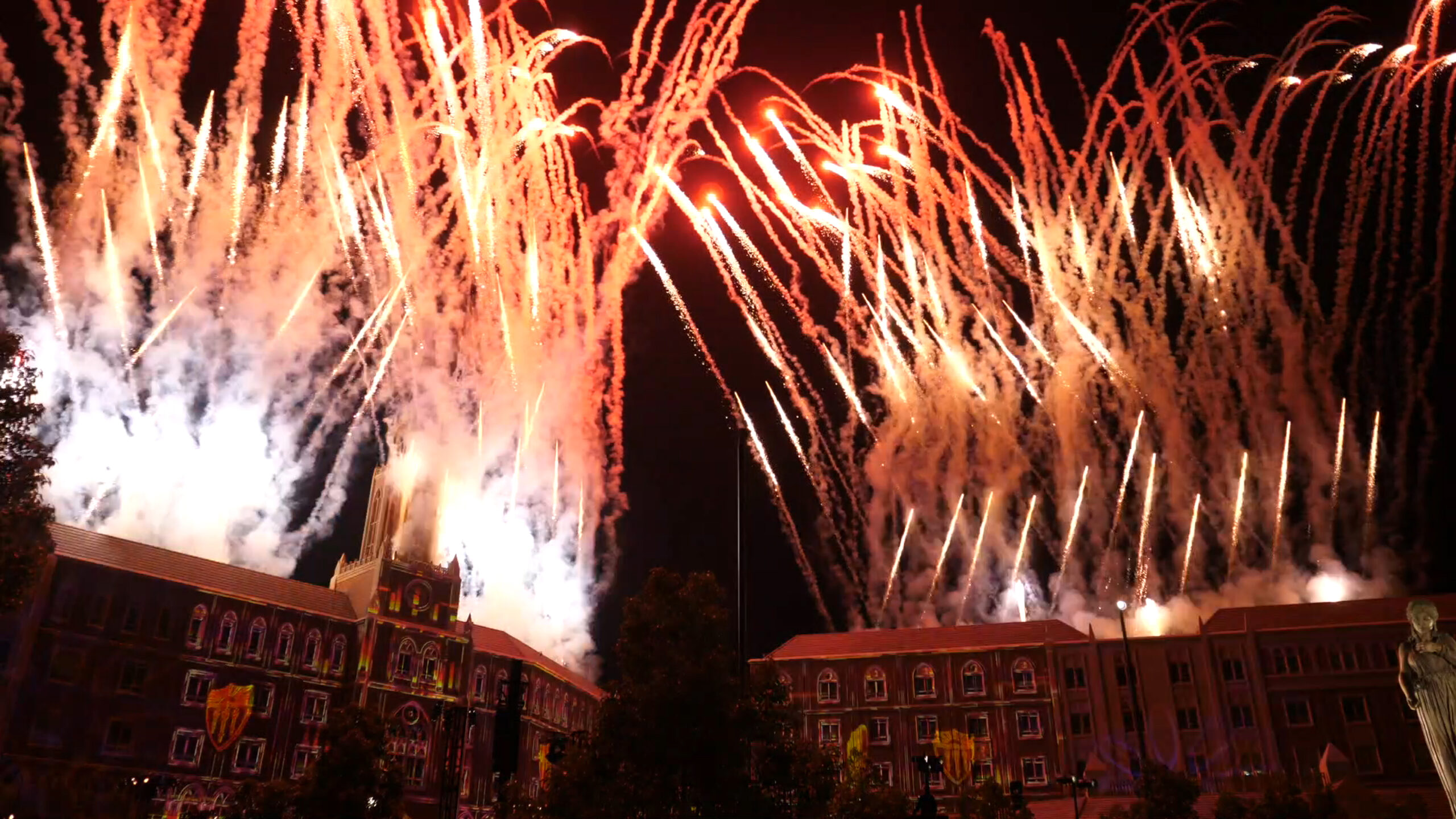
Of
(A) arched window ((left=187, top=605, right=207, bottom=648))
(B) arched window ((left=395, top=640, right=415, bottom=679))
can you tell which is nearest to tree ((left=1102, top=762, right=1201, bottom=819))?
(B) arched window ((left=395, top=640, right=415, bottom=679))

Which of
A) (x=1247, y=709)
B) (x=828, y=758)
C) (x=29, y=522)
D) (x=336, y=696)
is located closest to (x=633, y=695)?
(x=828, y=758)

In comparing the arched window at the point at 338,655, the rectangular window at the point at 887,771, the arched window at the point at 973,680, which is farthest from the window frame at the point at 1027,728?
the arched window at the point at 338,655

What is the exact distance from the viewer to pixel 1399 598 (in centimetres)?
6544

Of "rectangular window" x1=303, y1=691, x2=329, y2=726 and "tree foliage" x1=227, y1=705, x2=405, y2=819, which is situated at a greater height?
"rectangular window" x1=303, y1=691, x2=329, y2=726

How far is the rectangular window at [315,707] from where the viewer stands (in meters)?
63.6

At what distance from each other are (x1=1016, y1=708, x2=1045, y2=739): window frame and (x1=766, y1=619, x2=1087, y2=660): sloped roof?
4.54 m

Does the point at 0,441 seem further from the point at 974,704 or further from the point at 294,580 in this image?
the point at 974,704

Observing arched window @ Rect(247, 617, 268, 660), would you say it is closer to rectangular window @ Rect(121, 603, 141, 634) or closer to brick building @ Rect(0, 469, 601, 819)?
brick building @ Rect(0, 469, 601, 819)

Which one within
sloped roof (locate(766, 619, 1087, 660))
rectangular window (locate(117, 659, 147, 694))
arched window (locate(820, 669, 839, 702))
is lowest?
rectangular window (locate(117, 659, 147, 694))

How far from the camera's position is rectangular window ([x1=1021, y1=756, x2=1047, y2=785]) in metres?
66.7

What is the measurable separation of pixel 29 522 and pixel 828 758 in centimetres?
2524

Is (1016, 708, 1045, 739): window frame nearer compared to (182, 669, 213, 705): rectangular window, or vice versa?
(182, 669, 213, 705): rectangular window

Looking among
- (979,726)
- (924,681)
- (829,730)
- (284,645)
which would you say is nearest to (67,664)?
(284,645)

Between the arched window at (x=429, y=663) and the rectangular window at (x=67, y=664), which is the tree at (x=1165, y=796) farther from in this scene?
the rectangular window at (x=67, y=664)
